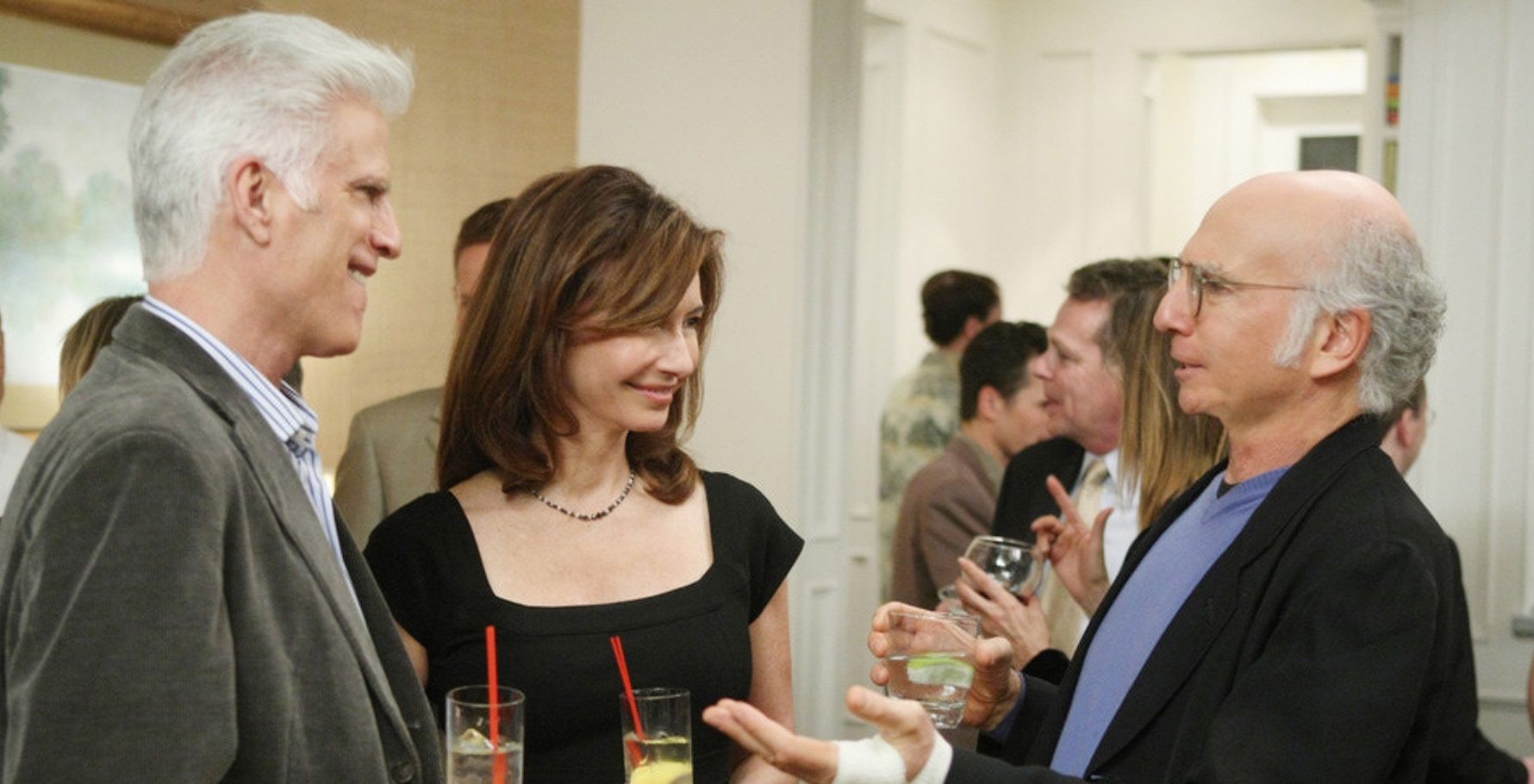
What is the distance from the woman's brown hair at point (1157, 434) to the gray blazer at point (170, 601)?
1626 mm

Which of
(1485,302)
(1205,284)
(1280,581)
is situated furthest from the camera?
(1485,302)

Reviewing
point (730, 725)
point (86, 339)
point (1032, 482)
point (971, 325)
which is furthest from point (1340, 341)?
point (971, 325)

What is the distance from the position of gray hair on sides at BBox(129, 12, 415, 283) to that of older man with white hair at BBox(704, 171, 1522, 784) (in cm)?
70

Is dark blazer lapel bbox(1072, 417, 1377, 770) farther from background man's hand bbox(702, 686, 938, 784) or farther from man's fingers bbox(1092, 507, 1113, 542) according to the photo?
man's fingers bbox(1092, 507, 1113, 542)

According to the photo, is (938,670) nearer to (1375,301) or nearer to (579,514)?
(579,514)

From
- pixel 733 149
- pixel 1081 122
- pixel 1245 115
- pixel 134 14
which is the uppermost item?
pixel 1245 115

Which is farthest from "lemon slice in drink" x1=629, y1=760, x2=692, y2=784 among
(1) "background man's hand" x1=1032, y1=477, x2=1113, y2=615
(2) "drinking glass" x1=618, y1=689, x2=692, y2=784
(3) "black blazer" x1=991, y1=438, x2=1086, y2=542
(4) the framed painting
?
(3) "black blazer" x1=991, y1=438, x2=1086, y2=542

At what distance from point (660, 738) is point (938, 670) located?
416 millimetres

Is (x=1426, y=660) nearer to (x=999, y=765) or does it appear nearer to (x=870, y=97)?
(x=999, y=765)

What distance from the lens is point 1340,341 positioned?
6.35ft

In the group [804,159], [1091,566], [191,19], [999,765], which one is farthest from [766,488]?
[999,765]

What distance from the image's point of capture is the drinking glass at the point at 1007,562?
2.82m

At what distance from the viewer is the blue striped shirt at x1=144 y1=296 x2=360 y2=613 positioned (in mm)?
1646

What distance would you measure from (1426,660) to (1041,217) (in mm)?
6874
